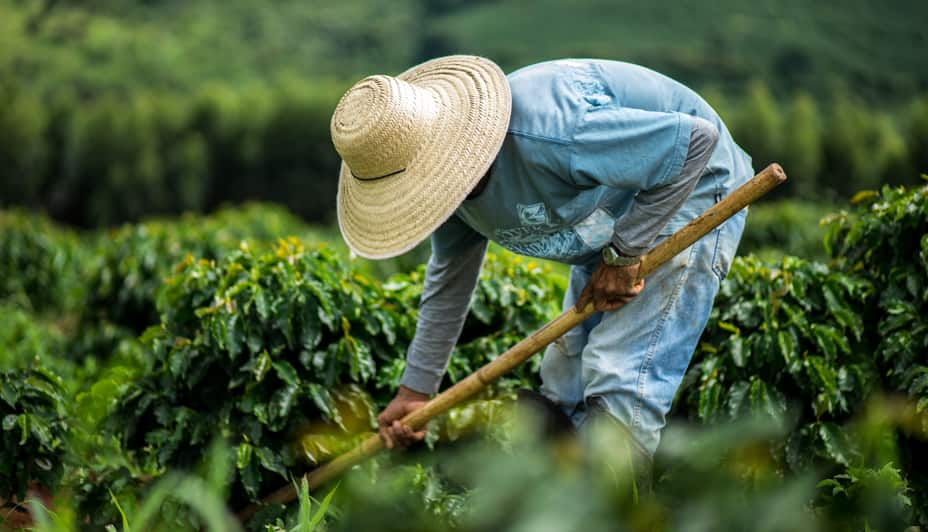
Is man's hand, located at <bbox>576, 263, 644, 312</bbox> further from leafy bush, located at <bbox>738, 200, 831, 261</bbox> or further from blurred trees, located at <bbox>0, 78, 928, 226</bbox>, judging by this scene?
blurred trees, located at <bbox>0, 78, 928, 226</bbox>

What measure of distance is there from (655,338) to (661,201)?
44 cm

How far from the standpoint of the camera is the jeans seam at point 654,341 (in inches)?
110

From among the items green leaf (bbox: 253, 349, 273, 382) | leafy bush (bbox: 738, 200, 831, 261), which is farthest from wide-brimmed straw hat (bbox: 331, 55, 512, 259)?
leafy bush (bbox: 738, 200, 831, 261)

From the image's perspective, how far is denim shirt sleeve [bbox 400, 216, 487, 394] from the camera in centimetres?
305

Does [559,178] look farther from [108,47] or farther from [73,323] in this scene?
[108,47]

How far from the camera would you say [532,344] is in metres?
2.92

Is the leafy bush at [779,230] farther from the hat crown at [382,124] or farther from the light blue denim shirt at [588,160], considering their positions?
the hat crown at [382,124]

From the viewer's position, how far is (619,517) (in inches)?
61.8

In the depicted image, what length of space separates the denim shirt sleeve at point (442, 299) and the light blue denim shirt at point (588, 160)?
0.52 feet

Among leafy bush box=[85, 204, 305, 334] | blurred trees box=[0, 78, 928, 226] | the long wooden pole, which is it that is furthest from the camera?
blurred trees box=[0, 78, 928, 226]

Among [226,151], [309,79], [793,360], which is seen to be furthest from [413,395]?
[309,79]

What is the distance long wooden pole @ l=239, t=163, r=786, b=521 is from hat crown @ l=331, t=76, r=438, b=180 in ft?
2.27

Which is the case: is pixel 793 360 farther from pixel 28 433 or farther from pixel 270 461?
pixel 28 433

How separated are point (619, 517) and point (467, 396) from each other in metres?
1.49
